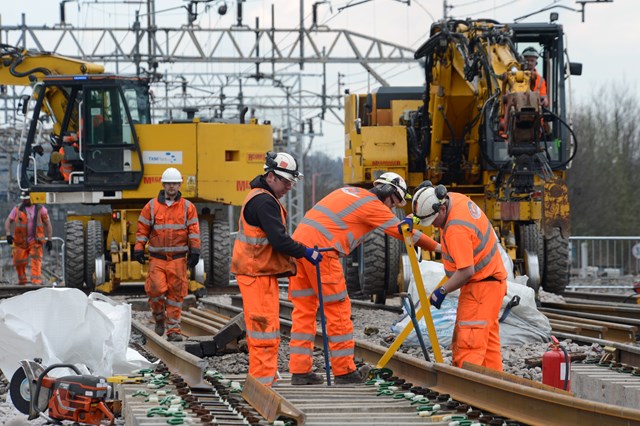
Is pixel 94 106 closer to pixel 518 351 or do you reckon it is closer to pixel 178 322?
pixel 178 322

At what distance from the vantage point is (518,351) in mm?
11484

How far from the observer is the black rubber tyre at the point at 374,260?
56.0 feet

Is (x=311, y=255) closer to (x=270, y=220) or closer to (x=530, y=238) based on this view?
(x=270, y=220)

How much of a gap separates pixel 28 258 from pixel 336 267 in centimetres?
1785

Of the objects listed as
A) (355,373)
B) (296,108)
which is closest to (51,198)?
(355,373)

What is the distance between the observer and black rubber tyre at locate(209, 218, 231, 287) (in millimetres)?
21266

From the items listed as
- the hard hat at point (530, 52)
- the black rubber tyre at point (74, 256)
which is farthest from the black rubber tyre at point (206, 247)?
the hard hat at point (530, 52)

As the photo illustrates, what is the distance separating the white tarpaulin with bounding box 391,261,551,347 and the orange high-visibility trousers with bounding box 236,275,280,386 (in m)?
3.00

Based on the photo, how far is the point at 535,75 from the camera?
14680 millimetres

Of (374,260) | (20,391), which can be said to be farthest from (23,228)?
(20,391)

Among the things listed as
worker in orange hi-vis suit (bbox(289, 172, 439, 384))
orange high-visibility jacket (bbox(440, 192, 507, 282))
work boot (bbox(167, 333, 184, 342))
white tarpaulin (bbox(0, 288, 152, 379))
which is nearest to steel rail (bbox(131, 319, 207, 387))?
white tarpaulin (bbox(0, 288, 152, 379))

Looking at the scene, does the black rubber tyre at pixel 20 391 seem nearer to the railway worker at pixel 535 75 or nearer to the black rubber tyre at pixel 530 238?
the railway worker at pixel 535 75

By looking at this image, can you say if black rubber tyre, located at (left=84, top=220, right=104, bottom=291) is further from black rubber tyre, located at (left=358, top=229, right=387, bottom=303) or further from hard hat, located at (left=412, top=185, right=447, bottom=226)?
hard hat, located at (left=412, top=185, right=447, bottom=226)

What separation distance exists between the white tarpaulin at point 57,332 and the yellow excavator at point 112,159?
9860mm
